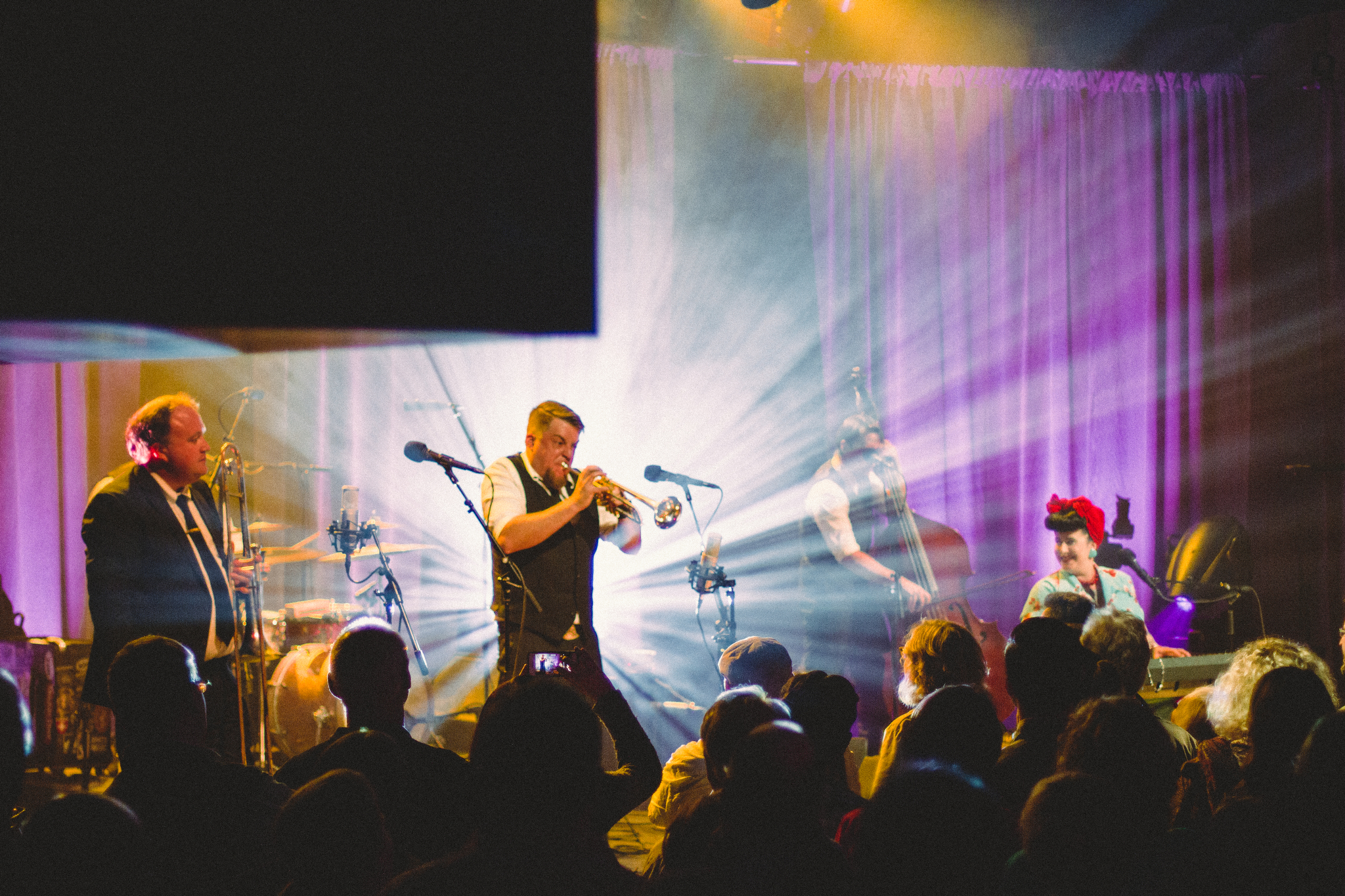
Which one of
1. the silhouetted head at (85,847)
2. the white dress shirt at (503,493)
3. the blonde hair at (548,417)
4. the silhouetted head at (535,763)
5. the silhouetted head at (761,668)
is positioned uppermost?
the blonde hair at (548,417)

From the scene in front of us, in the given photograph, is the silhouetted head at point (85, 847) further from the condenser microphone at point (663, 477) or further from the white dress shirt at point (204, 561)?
the condenser microphone at point (663, 477)

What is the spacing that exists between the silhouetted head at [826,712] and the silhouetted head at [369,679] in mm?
788

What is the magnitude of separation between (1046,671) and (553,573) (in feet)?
5.56

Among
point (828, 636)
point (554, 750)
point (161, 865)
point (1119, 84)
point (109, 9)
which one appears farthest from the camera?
point (1119, 84)

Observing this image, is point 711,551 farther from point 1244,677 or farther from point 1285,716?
point 1285,716

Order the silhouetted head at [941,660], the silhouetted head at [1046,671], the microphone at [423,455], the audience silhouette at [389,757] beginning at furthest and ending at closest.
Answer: the microphone at [423,455] < the silhouetted head at [941,660] < the silhouetted head at [1046,671] < the audience silhouette at [389,757]

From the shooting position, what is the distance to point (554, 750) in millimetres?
1142

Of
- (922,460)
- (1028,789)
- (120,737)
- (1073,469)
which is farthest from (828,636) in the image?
(120,737)

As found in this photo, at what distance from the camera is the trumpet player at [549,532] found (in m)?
3.25

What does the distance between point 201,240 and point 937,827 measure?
1596 mm

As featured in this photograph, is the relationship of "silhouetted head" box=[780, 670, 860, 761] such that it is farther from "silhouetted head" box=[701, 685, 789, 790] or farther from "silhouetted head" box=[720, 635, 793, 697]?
"silhouetted head" box=[720, 635, 793, 697]

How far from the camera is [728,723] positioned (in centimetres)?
180

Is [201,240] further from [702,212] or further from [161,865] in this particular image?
[702,212]

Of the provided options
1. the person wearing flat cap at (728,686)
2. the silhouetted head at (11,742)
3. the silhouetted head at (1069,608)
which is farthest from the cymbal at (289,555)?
the silhouetted head at (1069,608)
